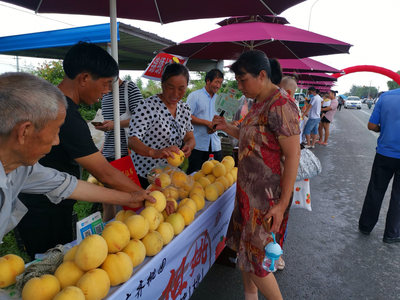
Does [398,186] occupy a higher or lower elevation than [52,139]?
lower

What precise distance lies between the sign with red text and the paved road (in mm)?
525

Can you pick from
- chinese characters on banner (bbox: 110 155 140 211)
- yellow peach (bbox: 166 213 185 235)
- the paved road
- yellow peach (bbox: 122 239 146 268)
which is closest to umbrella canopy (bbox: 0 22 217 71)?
chinese characters on banner (bbox: 110 155 140 211)

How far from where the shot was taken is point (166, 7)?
2568mm

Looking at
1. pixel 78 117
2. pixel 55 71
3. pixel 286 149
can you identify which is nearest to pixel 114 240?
pixel 78 117

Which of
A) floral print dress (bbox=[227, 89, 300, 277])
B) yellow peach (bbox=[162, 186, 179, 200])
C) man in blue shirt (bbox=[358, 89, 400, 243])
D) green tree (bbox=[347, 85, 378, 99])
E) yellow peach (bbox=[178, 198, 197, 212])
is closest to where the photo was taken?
floral print dress (bbox=[227, 89, 300, 277])

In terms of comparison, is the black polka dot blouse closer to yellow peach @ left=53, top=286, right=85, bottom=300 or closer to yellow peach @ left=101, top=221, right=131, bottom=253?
yellow peach @ left=101, top=221, right=131, bottom=253

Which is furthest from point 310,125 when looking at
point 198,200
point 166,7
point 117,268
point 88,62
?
point 117,268

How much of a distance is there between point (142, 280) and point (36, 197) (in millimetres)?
892

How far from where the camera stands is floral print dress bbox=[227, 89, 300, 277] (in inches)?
62.7

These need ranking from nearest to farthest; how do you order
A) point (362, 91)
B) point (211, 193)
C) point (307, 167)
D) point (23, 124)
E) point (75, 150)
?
point (23, 124) < point (75, 150) < point (211, 193) < point (307, 167) < point (362, 91)

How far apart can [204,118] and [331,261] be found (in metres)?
2.50

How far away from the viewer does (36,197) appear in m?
1.63

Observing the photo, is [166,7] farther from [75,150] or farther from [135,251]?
[135,251]

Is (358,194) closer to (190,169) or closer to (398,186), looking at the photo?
(398,186)
